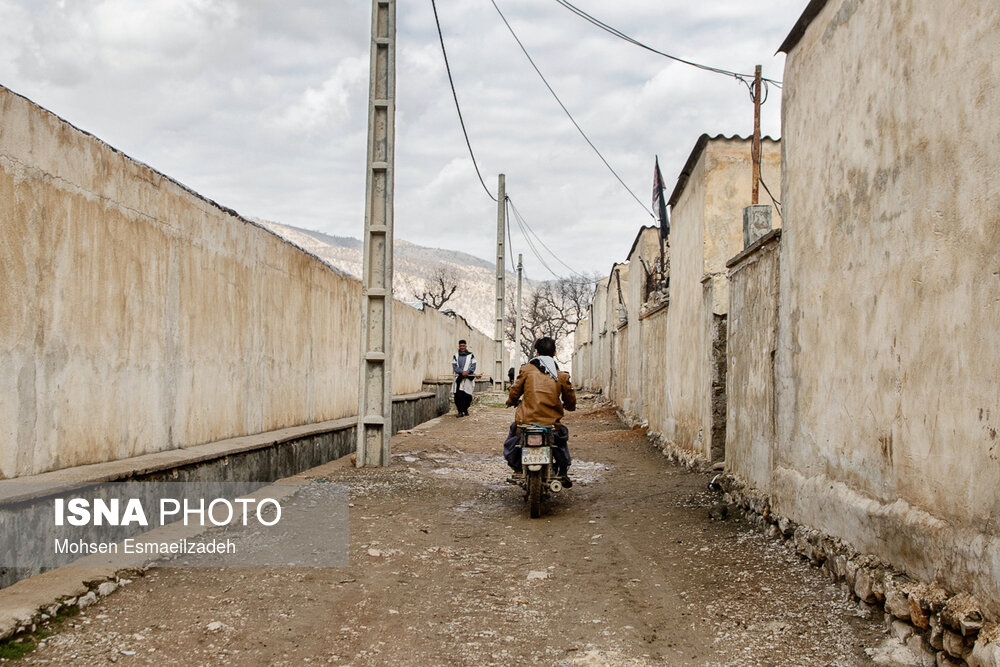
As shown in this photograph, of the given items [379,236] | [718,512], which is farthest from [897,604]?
[379,236]

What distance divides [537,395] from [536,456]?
601mm

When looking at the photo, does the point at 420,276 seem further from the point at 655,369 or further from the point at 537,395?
the point at 537,395

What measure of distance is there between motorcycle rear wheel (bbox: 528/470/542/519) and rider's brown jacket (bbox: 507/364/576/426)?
0.53 metres

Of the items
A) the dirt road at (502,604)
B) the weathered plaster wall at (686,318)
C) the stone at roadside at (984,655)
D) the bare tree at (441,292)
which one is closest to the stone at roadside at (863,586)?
the dirt road at (502,604)

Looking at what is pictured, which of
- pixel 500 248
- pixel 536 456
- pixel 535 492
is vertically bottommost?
pixel 535 492

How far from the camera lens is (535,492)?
7.24 m

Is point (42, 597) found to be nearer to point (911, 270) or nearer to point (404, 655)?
point (404, 655)

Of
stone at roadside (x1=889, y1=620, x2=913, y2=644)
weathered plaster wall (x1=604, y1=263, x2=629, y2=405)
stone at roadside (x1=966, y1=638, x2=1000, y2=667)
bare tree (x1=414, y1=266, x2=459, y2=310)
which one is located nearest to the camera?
stone at roadside (x1=966, y1=638, x2=1000, y2=667)

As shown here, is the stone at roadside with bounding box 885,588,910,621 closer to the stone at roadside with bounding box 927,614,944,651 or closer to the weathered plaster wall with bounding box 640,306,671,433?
the stone at roadside with bounding box 927,614,944,651

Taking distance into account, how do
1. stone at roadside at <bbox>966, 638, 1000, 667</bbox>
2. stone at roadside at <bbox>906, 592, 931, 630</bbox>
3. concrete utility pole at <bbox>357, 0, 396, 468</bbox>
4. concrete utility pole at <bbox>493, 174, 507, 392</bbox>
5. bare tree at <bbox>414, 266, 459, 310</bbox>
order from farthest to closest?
bare tree at <bbox>414, 266, 459, 310</bbox> < concrete utility pole at <bbox>493, 174, 507, 392</bbox> < concrete utility pole at <bbox>357, 0, 396, 468</bbox> < stone at roadside at <bbox>906, 592, 931, 630</bbox> < stone at roadside at <bbox>966, 638, 1000, 667</bbox>

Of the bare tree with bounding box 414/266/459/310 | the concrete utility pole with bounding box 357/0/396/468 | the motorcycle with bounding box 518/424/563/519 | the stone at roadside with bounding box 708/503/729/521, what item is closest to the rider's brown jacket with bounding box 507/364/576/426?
the motorcycle with bounding box 518/424/563/519

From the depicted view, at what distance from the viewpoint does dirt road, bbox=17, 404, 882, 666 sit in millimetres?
3857

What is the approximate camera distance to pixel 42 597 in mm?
4113

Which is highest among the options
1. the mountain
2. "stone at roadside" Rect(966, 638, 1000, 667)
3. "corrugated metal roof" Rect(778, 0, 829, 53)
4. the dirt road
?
the mountain
